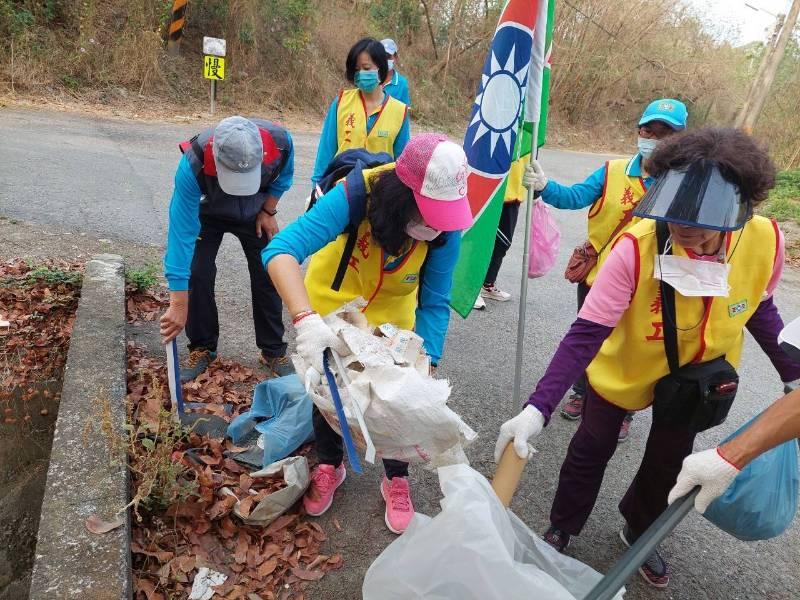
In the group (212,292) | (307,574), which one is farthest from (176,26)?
(307,574)

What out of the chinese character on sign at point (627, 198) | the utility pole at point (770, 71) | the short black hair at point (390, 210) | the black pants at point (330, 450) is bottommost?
the black pants at point (330, 450)

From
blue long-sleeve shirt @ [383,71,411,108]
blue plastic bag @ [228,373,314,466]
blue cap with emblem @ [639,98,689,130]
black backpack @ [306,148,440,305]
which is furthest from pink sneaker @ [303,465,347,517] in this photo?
blue long-sleeve shirt @ [383,71,411,108]

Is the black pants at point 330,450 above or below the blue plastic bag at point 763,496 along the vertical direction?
below

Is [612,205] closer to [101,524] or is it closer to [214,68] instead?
[101,524]

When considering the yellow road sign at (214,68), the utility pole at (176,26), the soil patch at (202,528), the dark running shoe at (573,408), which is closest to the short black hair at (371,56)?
the dark running shoe at (573,408)

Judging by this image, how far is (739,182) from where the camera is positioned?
71.3 inches

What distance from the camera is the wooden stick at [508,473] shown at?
1.95 meters

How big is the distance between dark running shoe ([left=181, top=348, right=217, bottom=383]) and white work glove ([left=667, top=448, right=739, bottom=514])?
276 cm

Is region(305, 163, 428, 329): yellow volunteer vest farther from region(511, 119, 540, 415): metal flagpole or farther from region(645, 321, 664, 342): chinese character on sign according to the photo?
region(645, 321, 664, 342): chinese character on sign

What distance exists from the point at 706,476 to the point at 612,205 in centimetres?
197

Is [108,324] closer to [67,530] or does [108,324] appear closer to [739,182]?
[67,530]

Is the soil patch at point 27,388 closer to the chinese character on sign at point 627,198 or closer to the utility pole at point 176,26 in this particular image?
the chinese character on sign at point 627,198

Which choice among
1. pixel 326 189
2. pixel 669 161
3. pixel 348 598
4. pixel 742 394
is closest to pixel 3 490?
pixel 348 598

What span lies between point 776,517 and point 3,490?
11.1 feet
